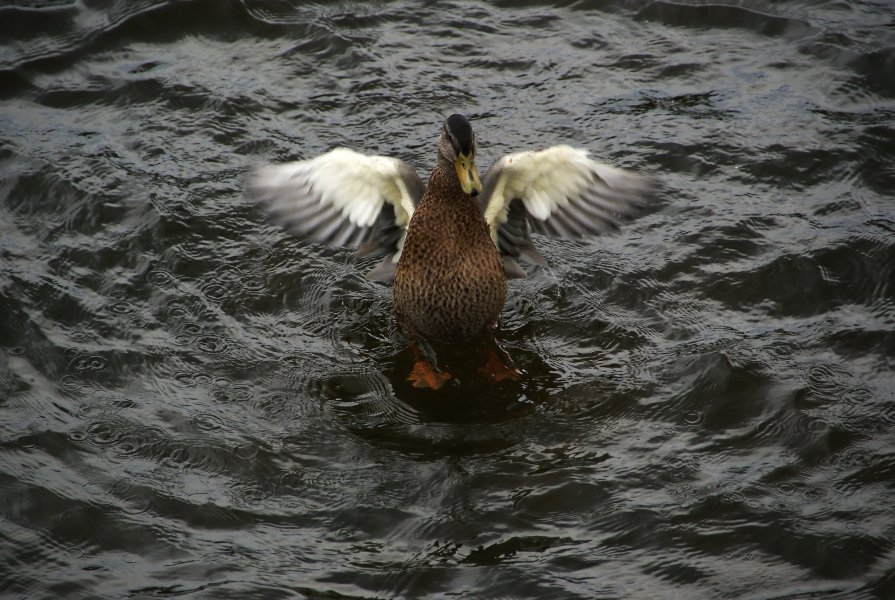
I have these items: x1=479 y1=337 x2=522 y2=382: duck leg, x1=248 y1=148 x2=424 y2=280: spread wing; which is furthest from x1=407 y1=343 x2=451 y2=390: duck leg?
x1=248 y1=148 x2=424 y2=280: spread wing

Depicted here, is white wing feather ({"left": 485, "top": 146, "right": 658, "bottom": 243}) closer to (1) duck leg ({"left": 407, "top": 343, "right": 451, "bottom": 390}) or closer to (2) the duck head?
(2) the duck head

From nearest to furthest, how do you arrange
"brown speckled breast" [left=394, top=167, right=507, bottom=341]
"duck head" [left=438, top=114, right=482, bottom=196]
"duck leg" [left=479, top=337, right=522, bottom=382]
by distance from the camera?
"duck head" [left=438, top=114, right=482, bottom=196] → "brown speckled breast" [left=394, top=167, right=507, bottom=341] → "duck leg" [left=479, top=337, right=522, bottom=382]

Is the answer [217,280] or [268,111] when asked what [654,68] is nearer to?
[268,111]

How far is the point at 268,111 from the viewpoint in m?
7.98

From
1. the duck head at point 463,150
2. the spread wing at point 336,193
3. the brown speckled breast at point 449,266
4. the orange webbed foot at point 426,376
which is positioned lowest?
the orange webbed foot at point 426,376

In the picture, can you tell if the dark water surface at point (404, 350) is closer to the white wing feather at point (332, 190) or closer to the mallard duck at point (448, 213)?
the mallard duck at point (448, 213)

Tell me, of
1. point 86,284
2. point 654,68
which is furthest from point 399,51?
point 86,284

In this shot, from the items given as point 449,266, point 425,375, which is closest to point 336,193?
point 449,266

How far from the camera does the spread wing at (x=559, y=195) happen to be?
6062mm

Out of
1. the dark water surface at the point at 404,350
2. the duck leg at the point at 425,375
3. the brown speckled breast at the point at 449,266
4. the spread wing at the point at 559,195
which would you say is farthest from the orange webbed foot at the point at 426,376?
the spread wing at the point at 559,195

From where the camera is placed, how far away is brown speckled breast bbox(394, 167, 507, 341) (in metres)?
5.86

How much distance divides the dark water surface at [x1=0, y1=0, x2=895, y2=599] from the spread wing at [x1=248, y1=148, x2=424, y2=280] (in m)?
0.56

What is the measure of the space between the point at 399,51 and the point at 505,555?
5.23m

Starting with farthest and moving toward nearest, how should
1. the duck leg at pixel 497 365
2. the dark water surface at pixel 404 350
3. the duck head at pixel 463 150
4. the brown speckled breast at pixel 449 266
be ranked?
1. the duck leg at pixel 497 365
2. the brown speckled breast at pixel 449 266
3. the duck head at pixel 463 150
4. the dark water surface at pixel 404 350
